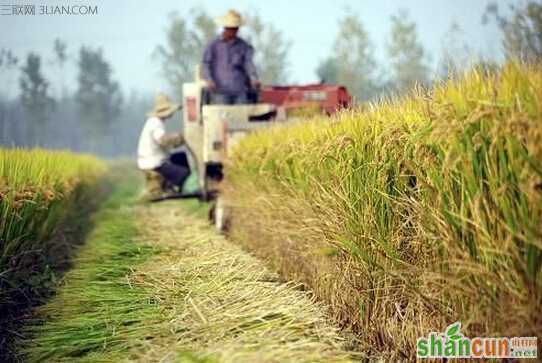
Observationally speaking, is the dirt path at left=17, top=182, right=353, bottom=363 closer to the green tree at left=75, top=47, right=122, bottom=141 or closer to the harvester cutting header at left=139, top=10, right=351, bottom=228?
the harvester cutting header at left=139, top=10, right=351, bottom=228

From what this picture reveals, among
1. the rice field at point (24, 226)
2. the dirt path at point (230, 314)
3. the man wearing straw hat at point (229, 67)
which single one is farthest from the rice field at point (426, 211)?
the man wearing straw hat at point (229, 67)

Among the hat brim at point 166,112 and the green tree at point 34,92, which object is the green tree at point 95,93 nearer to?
the green tree at point 34,92

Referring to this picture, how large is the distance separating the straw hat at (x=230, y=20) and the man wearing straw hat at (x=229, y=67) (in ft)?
0.08

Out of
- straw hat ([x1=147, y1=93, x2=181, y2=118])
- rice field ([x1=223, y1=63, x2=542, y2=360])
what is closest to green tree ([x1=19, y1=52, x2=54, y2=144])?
straw hat ([x1=147, y1=93, x2=181, y2=118])

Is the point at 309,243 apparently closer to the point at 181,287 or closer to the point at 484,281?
the point at 181,287

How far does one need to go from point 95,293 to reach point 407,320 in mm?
2264

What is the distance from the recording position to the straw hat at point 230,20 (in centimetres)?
824

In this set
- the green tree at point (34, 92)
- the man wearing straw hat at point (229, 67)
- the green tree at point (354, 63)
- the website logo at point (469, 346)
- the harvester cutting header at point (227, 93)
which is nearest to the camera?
the website logo at point (469, 346)

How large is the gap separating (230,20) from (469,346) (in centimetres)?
670

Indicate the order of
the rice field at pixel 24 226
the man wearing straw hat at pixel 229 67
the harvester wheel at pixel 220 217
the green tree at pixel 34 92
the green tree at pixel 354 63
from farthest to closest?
the green tree at pixel 354 63, the green tree at pixel 34 92, the man wearing straw hat at pixel 229 67, the harvester wheel at pixel 220 217, the rice field at pixel 24 226

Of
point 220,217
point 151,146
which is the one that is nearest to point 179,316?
point 220,217

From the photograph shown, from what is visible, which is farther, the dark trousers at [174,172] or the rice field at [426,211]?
the dark trousers at [174,172]

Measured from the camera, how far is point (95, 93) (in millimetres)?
46969

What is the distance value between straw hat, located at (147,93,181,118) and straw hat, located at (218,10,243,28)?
62.1 inches
